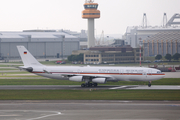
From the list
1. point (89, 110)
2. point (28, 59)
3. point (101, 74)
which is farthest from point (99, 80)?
point (89, 110)

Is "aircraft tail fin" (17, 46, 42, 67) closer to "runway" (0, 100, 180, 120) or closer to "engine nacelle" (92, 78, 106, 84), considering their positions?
"engine nacelle" (92, 78, 106, 84)

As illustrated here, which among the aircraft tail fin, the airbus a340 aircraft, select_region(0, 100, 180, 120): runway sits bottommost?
select_region(0, 100, 180, 120): runway

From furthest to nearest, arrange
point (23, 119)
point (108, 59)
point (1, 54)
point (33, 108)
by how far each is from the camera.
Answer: point (1, 54) < point (108, 59) < point (33, 108) < point (23, 119)

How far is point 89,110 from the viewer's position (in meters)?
30.6

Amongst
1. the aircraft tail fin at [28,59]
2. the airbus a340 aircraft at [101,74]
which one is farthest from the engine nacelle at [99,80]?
the aircraft tail fin at [28,59]

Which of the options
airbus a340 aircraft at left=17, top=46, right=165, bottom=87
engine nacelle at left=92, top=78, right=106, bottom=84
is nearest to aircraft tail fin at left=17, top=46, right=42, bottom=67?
airbus a340 aircraft at left=17, top=46, right=165, bottom=87

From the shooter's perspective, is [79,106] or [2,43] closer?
[79,106]

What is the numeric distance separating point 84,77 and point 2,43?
15644 cm

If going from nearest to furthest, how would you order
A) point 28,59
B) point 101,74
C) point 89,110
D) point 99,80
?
point 89,110
point 99,80
point 101,74
point 28,59

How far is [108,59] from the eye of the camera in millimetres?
149625

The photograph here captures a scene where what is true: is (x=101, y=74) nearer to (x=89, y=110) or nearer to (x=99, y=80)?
(x=99, y=80)

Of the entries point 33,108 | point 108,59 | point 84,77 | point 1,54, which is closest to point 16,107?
point 33,108

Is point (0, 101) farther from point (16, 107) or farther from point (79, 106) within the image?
point (79, 106)

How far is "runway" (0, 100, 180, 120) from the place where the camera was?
90.0 feet
